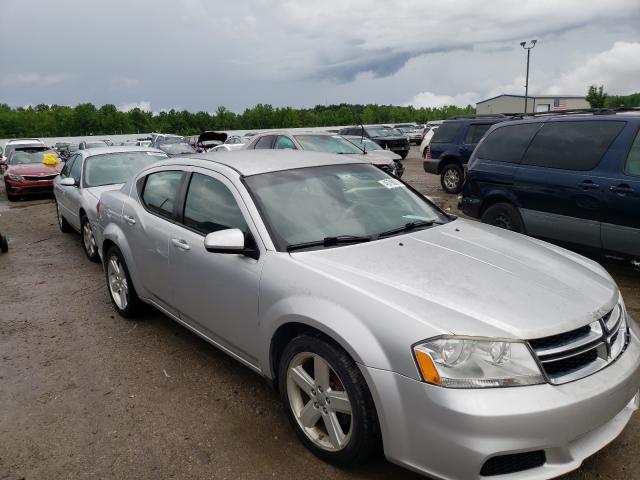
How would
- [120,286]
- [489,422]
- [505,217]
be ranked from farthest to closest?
[505,217] → [120,286] → [489,422]

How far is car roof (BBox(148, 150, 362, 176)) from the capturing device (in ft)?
11.6

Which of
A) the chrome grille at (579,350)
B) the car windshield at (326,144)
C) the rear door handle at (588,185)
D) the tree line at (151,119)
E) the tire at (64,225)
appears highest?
the tree line at (151,119)

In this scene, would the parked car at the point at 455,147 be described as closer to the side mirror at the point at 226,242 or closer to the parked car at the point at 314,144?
the parked car at the point at 314,144

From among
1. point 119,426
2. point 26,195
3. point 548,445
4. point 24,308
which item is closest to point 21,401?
point 119,426

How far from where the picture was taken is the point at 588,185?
17.4 feet

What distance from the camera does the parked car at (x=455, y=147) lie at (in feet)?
40.8

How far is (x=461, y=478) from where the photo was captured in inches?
84.0

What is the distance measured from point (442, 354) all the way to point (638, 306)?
3.50m

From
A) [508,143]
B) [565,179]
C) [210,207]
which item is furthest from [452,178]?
[210,207]

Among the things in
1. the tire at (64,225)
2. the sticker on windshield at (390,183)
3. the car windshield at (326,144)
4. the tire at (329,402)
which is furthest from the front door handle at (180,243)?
the car windshield at (326,144)

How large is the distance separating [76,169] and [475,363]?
7721 mm

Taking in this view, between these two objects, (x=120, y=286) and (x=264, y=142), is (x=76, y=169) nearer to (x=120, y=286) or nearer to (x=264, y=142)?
(x=120, y=286)

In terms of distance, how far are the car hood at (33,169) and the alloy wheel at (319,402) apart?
48.5ft

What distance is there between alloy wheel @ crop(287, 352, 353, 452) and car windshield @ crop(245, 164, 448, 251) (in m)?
0.69
